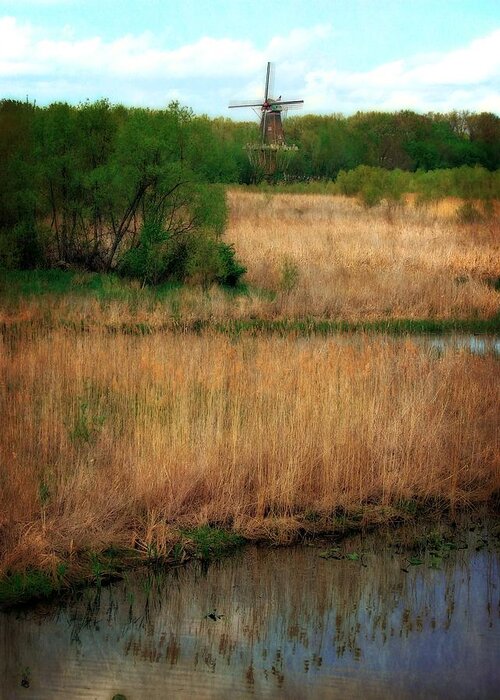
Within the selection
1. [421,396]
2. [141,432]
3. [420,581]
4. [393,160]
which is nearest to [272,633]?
[420,581]

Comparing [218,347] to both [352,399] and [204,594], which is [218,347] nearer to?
[352,399]

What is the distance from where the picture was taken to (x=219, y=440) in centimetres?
796

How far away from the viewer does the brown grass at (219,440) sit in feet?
23.2

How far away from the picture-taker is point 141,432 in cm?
805

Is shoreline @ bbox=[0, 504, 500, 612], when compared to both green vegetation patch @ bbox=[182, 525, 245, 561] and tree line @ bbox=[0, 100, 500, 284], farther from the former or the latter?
tree line @ bbox=[0, 100, 500, 284]

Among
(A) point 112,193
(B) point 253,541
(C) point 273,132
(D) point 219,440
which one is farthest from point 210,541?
(C) point 273,132

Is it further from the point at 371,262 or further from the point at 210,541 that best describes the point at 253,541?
the point at 371,262

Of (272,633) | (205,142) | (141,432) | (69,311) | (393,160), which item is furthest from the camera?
(393,160)

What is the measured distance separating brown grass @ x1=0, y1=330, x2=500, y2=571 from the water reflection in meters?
0.52

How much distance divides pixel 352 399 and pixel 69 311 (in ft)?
23.7

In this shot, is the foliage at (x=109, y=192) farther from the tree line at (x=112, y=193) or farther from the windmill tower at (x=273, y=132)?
the windmill tower at (x=273, y=132)

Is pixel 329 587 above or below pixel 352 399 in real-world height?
below

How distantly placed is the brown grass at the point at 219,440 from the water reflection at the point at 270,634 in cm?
52

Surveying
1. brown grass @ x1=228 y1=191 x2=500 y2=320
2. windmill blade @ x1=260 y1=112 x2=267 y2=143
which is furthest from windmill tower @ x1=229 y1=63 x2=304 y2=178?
brown grass @ x1=228 y1=191 x2=500 y2=320
